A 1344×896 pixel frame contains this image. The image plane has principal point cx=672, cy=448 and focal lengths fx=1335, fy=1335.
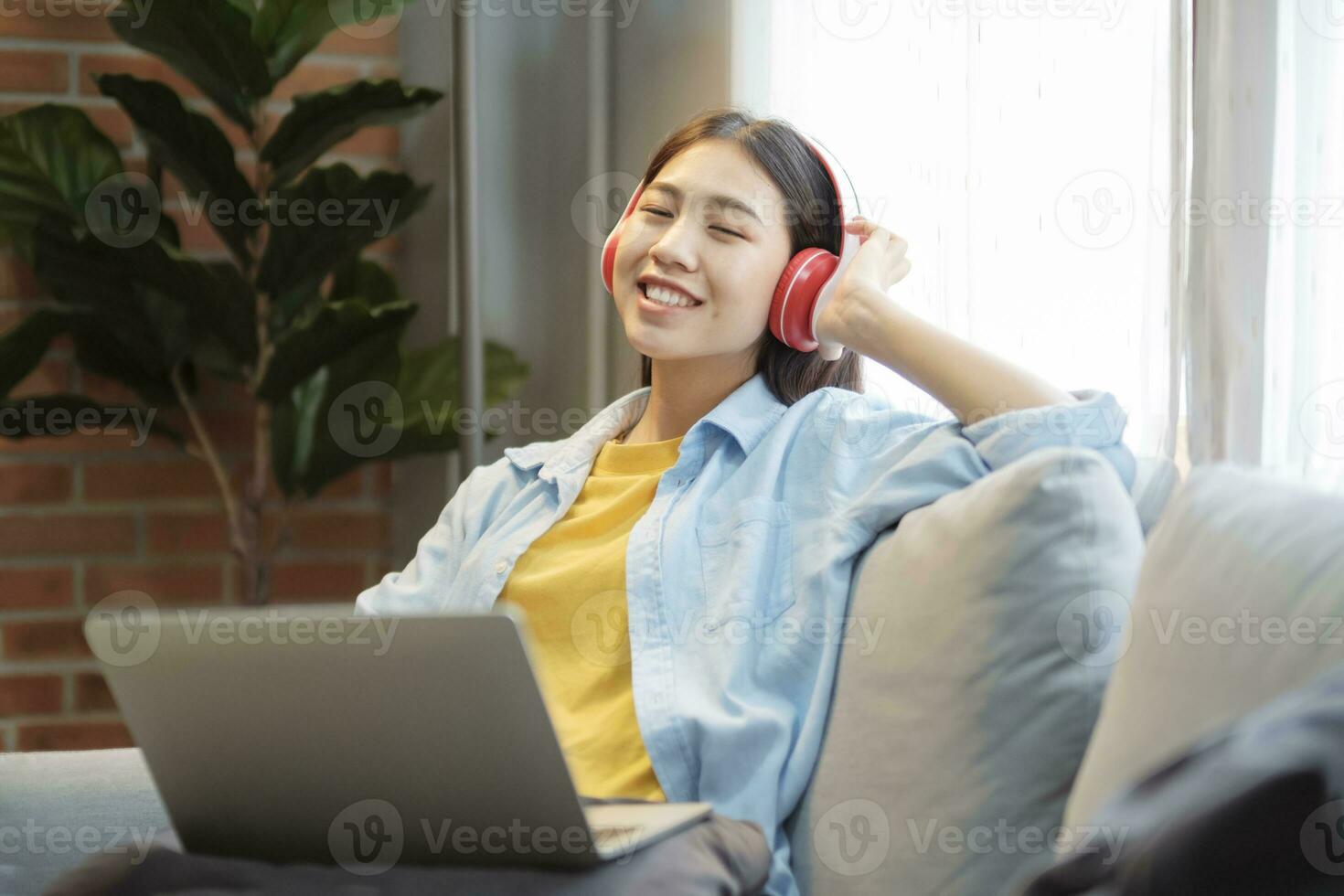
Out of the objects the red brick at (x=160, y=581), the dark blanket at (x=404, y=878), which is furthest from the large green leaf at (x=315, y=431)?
the dark blanket at (x=404, y=878)

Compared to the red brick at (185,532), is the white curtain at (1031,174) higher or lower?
higher

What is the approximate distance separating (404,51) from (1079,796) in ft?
8.36

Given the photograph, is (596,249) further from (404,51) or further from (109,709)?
(109,709)

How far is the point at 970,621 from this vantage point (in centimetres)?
106

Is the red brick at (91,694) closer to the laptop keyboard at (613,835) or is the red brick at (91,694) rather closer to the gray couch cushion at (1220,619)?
the laptop keyboard at (613,835)

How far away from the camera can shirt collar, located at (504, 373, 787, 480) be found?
1524mm

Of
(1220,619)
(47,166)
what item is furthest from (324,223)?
(1220,619)

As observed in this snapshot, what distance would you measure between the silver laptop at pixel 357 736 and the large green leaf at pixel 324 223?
1.67m

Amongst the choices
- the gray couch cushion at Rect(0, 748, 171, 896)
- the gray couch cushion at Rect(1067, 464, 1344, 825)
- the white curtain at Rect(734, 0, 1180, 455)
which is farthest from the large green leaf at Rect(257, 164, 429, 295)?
the gray couch cushion at Rect(1067, 464, 1344, 825)

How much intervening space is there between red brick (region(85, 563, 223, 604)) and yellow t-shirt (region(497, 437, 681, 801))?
163 centimetres

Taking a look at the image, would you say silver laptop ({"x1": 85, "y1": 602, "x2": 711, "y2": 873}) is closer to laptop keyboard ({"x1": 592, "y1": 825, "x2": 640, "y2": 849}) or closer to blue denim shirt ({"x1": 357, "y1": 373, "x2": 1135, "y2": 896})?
laptop keyboard ({"x1": 592, "y1": 825, "x2": 640, "y2": 849})

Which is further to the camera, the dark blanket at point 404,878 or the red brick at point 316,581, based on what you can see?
the red brick at point 316,581

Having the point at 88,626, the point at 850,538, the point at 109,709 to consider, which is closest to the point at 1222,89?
the point at 850,538

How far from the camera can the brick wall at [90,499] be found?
281cm
